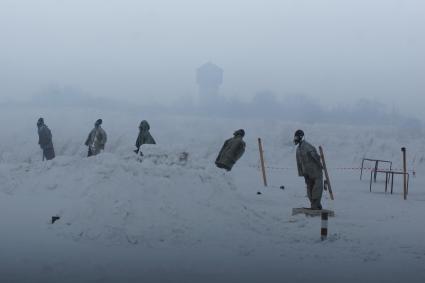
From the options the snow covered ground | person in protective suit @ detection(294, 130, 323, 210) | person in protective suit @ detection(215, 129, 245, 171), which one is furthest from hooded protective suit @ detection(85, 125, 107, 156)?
person in protective suit @ detection(294, 130, 323, 210)

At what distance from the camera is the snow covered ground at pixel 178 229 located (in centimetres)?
730

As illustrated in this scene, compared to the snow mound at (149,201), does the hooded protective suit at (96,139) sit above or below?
above

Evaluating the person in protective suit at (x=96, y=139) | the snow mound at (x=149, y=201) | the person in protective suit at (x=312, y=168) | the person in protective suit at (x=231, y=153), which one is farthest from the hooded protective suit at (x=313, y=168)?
the person in protective suit at (x=96, y=139)

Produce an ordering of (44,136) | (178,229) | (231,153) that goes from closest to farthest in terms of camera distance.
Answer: (178,229) < (231,153) < (44,136)

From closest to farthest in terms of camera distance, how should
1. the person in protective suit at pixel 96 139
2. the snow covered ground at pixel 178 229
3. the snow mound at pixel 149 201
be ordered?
the snow covered ground at pixel 178 229 → the snow mound at pixel 149 201 → the person in protective suit at pixel 96 139

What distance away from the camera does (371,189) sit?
19.1 m

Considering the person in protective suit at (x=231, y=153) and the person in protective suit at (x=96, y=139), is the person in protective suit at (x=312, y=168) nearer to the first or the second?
the person in protective suit at (x=231, y=153)

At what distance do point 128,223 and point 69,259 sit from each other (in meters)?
1.56

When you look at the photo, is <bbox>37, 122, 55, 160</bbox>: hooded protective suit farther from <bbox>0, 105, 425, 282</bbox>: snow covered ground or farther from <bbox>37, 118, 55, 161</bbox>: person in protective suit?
<bbox>0, 105, 425, 282</bbox>: snow covered ground

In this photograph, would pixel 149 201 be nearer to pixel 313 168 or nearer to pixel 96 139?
pixel 313 168

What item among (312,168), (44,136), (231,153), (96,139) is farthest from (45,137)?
(312,168)

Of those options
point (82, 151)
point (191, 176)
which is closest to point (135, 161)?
point (191, 176)

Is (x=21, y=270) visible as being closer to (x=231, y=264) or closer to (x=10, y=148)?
(x=231, y=264)

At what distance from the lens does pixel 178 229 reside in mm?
9281
